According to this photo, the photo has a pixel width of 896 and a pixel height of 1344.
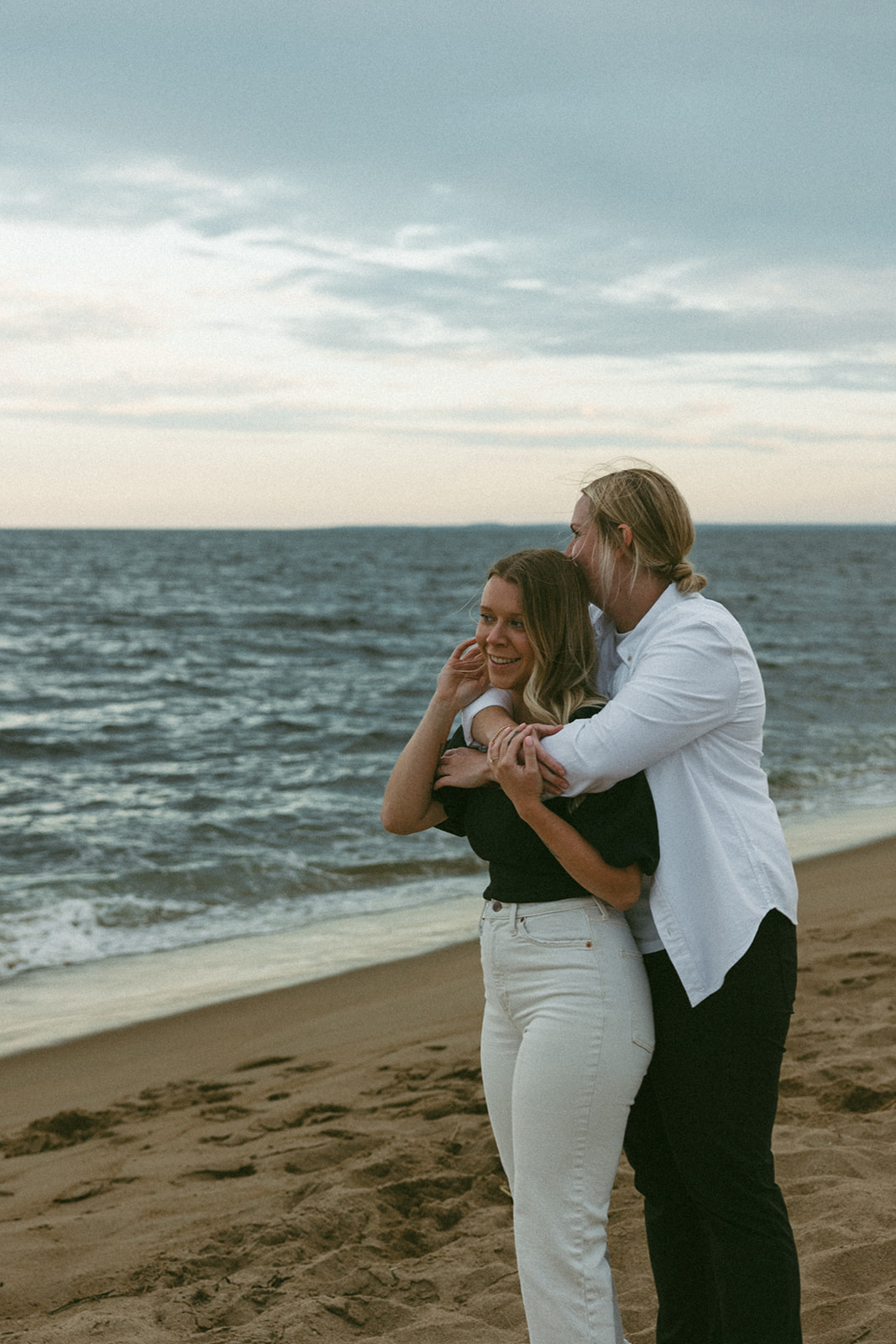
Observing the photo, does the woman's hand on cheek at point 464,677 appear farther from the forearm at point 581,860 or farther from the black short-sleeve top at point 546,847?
the forearm at point 581,860

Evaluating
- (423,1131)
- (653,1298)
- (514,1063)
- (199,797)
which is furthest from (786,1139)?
(199,797)

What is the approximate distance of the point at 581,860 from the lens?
7.47 feet

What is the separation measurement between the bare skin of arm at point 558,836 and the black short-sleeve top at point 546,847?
0.10ft

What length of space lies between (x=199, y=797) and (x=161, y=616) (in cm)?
2555

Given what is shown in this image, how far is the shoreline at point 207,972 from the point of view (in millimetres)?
6066

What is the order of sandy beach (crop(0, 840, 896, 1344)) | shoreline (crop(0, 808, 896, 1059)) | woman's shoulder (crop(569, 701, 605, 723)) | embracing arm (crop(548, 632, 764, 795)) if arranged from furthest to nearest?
shoreline (crop(0, 808, 896, 1059))
sandy beach (crop(0, 840, 896, 1344))
woman's shoulder (crop(569, 701, 605, 723))
embracing arm (crop(548, 632, 764, 795))

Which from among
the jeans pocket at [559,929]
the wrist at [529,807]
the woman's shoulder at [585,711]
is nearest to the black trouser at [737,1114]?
the jeans pocket at [559,929]

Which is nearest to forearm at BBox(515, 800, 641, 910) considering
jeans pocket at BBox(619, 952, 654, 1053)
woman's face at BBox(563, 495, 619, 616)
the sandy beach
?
jeans pocket at BBox(619, 952, 654, 1053)

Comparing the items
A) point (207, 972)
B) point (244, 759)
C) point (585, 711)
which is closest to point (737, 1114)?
point (585, 711)

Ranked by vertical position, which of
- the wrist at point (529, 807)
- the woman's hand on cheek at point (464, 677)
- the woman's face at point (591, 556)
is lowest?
the wrist at point (529, 807)

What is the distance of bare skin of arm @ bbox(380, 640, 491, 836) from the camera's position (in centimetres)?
262

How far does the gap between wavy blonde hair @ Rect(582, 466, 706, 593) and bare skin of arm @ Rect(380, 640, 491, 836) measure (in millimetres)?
384

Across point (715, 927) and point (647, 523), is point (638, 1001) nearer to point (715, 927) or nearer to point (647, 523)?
point (715, 927)

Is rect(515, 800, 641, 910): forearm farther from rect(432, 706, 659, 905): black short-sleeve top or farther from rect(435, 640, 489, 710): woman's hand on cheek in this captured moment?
rect(435, 640, 489, 710): woman's hand on cheek
